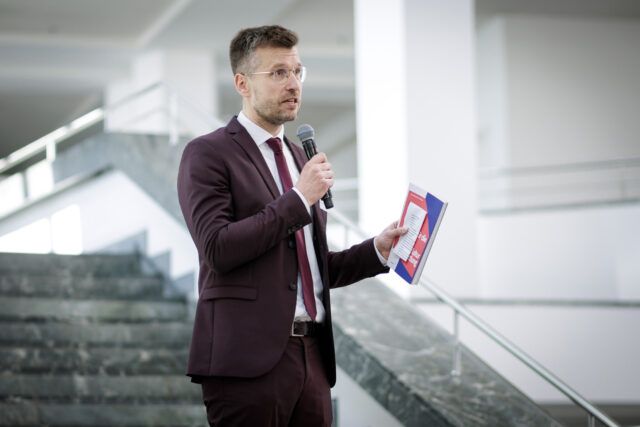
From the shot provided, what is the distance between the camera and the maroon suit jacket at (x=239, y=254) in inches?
99.4

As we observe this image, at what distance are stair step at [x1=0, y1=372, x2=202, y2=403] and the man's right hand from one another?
321 centimetres

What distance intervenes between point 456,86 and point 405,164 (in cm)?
89

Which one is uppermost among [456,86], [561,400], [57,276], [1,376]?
[456,86]

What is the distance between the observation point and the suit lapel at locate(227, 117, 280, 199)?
2.72 m

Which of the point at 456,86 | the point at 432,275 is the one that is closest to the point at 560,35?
→ the point at 456,86

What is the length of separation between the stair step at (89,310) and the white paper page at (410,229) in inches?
149

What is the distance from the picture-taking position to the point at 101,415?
5.16 meters

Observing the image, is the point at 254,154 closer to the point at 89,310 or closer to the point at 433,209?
the point at 433,209

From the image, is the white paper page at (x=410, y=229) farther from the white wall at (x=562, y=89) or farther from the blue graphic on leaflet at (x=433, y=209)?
the white wall at (x=562, y=89)

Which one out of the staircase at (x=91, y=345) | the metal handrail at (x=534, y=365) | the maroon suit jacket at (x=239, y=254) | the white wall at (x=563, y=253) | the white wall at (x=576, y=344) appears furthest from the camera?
the white wall at (x=563, y=253)

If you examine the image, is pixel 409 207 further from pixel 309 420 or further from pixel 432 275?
pixel 432 275

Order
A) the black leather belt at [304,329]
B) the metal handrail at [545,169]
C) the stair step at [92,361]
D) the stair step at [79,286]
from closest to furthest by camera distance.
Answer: the black leather belt at [304,329] → the stair step at [92,361] → the stair step at [79,286] → the metal handrail at [545,169]

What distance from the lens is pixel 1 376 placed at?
5.36 metres

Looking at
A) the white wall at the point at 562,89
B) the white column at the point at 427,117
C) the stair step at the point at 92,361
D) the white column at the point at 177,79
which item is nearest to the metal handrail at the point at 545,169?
the white wall at the point at 562,89
